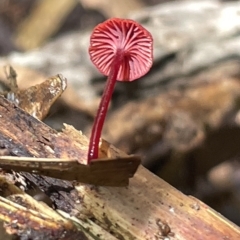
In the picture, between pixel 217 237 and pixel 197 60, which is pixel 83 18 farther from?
pixel 217 237

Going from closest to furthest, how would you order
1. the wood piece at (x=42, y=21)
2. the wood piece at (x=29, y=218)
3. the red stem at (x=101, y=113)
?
the wood piece at (x=29, y=218) < the red stem at (x=101, y=113) < the wood piece at (x=42, y=21)

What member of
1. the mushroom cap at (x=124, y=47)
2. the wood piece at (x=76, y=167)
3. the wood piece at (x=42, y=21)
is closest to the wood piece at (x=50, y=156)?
the wood piece at (x=76, y=167)

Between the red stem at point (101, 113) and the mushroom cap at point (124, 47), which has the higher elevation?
the mushroom cap at point (124, 47)

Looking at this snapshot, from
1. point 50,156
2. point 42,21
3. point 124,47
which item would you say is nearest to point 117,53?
point 124,47

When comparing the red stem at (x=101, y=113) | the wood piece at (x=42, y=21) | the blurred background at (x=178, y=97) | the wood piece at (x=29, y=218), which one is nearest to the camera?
the wood piece at (x=29, y=218)

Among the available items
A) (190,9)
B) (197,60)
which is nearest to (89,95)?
(197,60)

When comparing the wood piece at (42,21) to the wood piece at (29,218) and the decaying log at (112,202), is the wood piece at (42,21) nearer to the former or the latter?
the decaying log at (112,202)

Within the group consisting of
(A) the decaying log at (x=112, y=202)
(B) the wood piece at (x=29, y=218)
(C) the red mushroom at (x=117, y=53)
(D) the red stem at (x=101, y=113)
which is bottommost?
(B) the wood piece at (x=29, y=218)

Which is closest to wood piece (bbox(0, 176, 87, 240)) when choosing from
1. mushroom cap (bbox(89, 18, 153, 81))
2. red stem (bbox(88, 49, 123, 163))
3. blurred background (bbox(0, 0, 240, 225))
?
red stem (bbox(88, 49, 123, 163))
